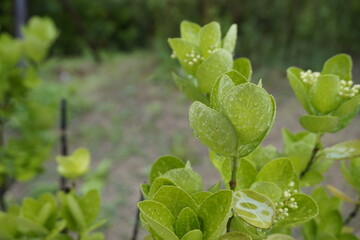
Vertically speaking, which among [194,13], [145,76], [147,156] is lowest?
[147,156]

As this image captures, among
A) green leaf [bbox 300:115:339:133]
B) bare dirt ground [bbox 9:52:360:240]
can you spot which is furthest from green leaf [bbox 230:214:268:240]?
bare dirt ground [bbox 9:52:360:240]

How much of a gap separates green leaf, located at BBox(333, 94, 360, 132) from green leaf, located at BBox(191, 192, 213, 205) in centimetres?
19

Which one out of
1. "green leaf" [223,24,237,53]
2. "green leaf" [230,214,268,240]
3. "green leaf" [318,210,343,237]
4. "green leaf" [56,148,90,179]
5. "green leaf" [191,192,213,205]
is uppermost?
"green leaf" [223,24,237,53]

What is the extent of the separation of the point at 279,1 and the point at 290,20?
197mm

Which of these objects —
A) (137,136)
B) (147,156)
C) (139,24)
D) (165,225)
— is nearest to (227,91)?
(165,225)

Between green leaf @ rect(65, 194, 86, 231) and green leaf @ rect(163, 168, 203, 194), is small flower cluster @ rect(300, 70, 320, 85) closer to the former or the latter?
green leaf @ rect(163, 168, 203, 194)

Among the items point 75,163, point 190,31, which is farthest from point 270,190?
point 75,163

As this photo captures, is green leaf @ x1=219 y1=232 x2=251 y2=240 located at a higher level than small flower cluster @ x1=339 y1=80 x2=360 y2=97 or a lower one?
lower

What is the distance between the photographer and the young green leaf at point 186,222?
14.7 inches

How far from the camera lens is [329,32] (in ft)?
12.0

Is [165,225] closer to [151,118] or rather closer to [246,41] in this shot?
[151,118]

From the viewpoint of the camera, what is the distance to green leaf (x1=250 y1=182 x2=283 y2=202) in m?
0.40

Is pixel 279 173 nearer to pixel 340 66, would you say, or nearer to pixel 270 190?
pixel 270 190

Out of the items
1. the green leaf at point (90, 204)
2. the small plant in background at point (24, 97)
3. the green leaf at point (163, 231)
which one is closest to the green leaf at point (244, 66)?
the green leaf at point (163, 231)
